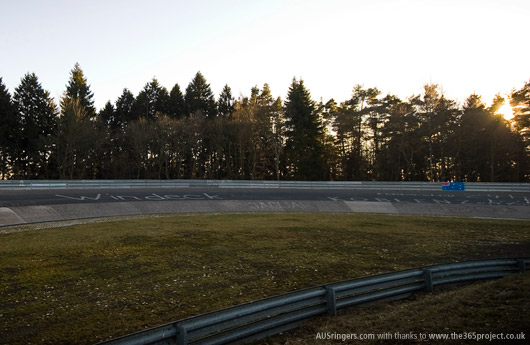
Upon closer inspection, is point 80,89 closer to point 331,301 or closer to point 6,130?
point 6,130

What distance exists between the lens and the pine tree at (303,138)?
60.4 meters

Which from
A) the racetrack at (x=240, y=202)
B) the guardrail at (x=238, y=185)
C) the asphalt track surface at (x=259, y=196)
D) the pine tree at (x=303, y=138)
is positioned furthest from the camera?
the pine tree at (x=303, y=138)

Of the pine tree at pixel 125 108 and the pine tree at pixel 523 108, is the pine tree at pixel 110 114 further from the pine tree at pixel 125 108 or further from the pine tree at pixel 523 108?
the pine tree at pixel 523 108

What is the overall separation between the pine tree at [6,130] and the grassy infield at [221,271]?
158 ft

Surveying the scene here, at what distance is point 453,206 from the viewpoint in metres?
27.9

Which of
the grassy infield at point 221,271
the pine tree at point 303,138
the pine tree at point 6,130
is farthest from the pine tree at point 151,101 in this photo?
the grassy infield at point 221,271

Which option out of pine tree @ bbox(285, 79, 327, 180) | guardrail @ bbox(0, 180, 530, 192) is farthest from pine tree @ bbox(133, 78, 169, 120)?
guardrail @ bbox(0, 180, 530, 192)

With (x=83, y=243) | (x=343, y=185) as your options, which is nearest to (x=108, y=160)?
(x=343, y=185)

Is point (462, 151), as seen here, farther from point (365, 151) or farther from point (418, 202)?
point (418, 202)

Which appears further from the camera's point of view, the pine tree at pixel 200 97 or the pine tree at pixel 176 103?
the pine tree at pixel 176 103

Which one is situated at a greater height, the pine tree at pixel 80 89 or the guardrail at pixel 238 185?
the pine tree at pixel 80 89

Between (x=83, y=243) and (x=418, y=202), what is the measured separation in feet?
83.5

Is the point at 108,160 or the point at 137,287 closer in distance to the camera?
the point at 137,287

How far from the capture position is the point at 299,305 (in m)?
6.79
